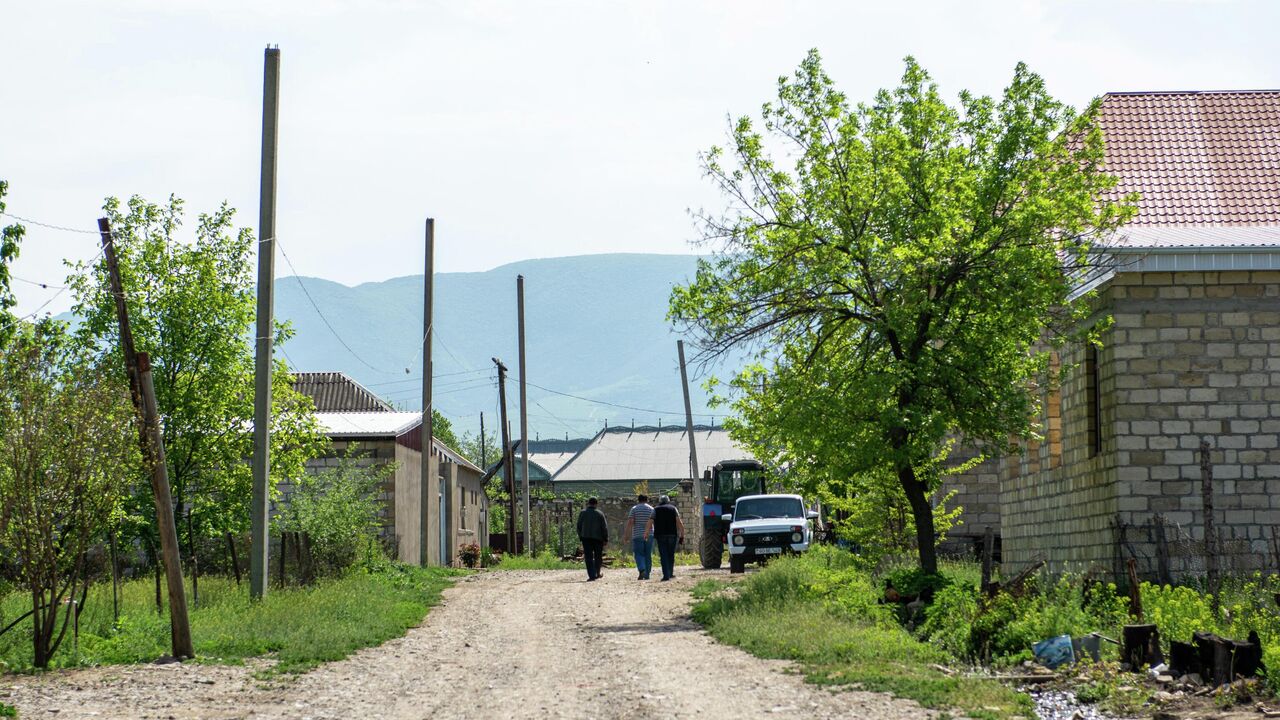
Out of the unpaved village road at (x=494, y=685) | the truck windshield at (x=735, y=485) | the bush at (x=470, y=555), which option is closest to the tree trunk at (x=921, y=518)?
the unpaved village road at (x=494, y=685)

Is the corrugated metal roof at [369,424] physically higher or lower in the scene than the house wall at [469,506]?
higher

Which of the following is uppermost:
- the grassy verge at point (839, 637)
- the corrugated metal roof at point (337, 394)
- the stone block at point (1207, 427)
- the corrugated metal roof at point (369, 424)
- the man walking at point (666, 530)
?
the corrugated metal roof at point (337, 394)

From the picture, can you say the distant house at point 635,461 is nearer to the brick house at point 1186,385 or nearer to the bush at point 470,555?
the bush at point 470,555

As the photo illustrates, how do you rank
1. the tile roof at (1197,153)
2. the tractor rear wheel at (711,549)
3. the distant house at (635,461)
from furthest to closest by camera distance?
1. the distant house at (635,461)
2. the tractor rear wheel at (711,549)
3. the tile roof at (1197,153)

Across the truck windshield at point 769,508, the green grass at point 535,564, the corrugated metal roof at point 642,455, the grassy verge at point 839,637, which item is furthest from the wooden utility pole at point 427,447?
the corrugated metal roof at point 642,455

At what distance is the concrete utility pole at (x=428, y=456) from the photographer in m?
30.9

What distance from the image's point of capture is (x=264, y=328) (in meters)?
18.5

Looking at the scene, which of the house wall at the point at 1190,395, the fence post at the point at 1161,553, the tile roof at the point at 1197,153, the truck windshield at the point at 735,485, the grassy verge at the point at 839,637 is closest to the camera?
the grassy verge at the point at 839,637

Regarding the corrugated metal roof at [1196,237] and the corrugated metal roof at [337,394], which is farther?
the corrugated metal roof at [337,394]

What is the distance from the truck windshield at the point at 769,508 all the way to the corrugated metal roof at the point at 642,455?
51.0 m

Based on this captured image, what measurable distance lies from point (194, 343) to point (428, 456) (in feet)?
40.3

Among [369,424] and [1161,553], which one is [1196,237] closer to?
[1161,553]

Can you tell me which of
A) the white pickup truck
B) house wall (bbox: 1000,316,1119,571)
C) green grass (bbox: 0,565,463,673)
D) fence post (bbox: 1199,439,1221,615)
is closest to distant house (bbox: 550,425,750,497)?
the white pickup truck

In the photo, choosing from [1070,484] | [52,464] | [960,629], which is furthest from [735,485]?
[52,464]
